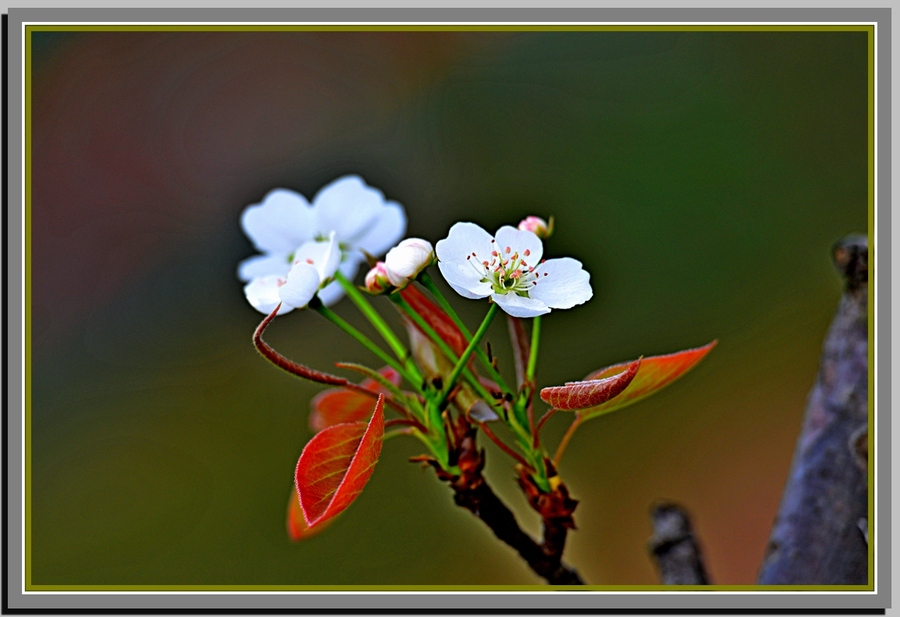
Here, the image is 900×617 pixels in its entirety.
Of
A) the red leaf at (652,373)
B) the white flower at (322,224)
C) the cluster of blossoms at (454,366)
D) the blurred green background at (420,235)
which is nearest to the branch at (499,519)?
the cluster of blossoms at (454,366)

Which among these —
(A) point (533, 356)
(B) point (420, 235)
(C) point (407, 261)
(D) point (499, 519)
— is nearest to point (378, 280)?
(C) point (407, 261)

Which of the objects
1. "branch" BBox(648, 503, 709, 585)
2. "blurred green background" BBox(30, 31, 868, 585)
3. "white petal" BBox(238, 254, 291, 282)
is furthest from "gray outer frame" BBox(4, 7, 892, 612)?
"blurred green background" BBox(30, 31, 868, 585)

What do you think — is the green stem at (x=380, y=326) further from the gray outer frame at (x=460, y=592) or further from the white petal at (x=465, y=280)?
the gray outer frame at (x=460, y=592)

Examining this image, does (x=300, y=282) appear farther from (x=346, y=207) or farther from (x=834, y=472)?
(x=834, y=472)

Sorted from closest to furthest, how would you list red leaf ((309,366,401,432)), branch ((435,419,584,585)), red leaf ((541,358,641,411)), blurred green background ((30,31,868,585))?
red leaf ((541,358,641,411))
branch ((435,419,584,585))
red leaf ((309,366,401,432))
blurred green background ((30,31,868,585))

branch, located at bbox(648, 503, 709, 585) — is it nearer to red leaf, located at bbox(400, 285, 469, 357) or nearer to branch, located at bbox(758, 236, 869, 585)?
branch, located at bbox(758, 236, 869, 585)

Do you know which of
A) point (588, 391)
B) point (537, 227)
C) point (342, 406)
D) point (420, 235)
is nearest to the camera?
point (588, 391)
